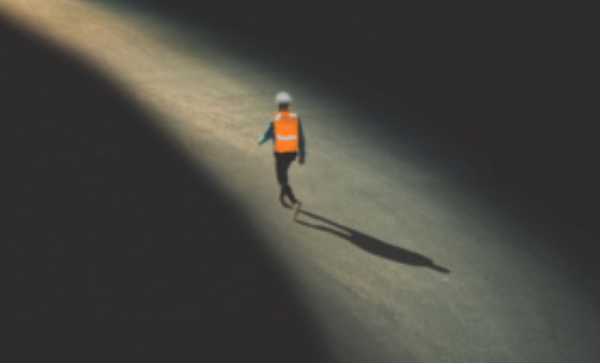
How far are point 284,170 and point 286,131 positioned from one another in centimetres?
67

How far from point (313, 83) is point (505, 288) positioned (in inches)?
306

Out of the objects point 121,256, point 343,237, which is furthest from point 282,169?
point 121,256

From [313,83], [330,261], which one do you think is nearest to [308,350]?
[330,261]

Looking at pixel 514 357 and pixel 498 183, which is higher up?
pixel 498 183

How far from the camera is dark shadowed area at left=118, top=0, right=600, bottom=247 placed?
519 inches

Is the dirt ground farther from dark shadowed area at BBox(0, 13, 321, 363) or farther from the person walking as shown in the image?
the person walking

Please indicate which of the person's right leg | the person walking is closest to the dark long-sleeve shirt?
the person walking

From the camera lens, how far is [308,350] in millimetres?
8047

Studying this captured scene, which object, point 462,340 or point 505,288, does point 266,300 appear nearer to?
point 462,340

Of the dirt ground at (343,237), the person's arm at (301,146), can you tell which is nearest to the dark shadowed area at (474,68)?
the dirt ground at (343,237)

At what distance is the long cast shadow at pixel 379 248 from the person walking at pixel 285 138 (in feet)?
1.82

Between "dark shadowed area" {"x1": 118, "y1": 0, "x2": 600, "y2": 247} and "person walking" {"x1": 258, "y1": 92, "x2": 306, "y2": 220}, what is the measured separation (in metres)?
3.94

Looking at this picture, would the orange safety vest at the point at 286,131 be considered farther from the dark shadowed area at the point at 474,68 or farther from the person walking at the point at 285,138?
the dark shadowed area at the point at 474,68

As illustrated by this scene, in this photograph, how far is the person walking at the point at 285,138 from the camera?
33.4 feet
